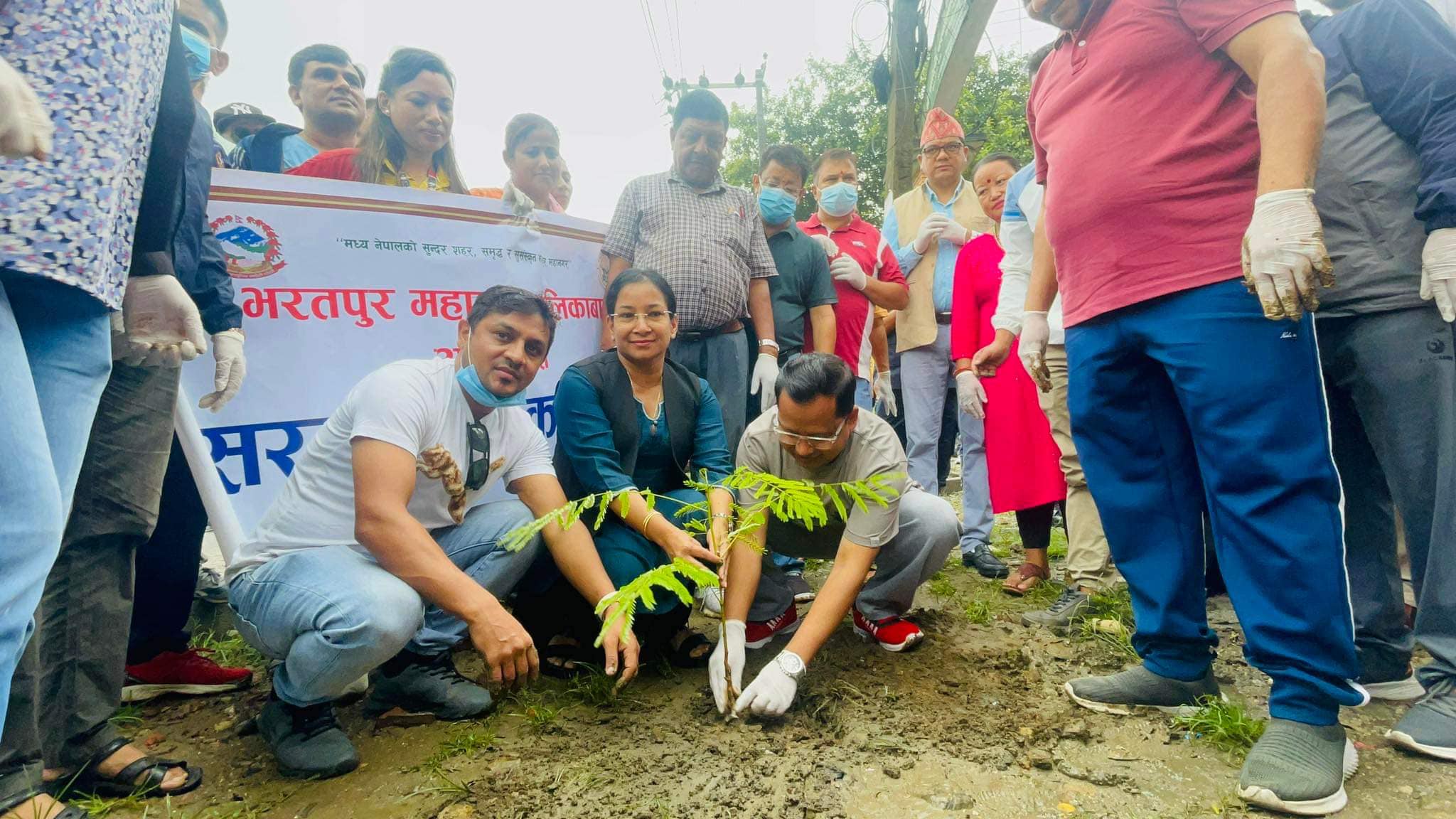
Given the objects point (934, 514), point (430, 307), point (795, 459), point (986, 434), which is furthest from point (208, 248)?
point (986, 434)

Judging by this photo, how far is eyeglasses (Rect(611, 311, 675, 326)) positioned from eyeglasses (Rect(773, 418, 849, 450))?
0.61 meters

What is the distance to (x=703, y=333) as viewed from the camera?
335 centimetres

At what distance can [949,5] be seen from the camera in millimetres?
8672

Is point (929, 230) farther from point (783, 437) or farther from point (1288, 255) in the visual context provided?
point (1288, 255)

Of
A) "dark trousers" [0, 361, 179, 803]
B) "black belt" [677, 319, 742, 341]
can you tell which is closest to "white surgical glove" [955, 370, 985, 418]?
"black belt" [677, 319, 742, 341]

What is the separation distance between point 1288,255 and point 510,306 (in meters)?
1.95

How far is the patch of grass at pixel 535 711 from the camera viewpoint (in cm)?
204

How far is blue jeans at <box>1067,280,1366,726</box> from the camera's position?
5.13 feet

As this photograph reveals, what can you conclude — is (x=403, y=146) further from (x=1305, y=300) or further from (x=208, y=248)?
(x=1305, y=300)

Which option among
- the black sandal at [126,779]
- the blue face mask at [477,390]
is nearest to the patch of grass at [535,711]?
the black sandal at [126,779]

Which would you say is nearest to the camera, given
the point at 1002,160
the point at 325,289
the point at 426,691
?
the point at 426,691

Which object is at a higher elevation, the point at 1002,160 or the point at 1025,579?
the point at 1002,160

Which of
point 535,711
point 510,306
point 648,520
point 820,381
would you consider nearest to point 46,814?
point 535,711

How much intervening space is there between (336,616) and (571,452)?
2.93ft
